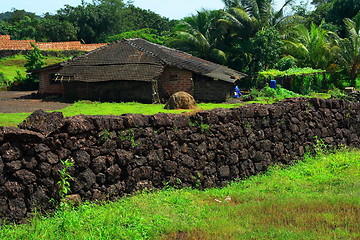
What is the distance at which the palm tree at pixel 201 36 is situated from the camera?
4431cm

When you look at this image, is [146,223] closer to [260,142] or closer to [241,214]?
[241,214]

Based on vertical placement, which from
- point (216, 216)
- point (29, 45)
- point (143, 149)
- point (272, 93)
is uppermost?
point (29, 45)

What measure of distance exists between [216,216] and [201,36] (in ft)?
127

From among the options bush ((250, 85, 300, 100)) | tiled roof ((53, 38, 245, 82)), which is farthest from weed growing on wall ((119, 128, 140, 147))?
bush ((250, 85, 300, 100))

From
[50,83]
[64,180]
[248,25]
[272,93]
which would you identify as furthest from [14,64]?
[64,180]

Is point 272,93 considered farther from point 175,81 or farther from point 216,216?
point 216,216

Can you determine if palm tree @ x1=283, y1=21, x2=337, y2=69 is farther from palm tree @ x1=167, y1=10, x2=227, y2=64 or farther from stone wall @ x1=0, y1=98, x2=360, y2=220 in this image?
stone wall @ x1=0, y1=98, x2=360, y2=220

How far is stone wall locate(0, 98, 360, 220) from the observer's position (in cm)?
644

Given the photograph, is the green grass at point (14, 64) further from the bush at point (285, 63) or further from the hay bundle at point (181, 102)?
the hay bundle at point (181, 102)

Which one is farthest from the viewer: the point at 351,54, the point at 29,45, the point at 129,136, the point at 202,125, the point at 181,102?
the point at 29,45

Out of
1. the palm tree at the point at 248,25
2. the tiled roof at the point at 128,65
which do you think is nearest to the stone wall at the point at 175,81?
the tiled roof at the point at 128,65

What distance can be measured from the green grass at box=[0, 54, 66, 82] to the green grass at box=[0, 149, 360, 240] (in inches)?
1577

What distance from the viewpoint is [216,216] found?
22.4 feet

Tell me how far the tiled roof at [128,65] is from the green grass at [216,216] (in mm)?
21539
